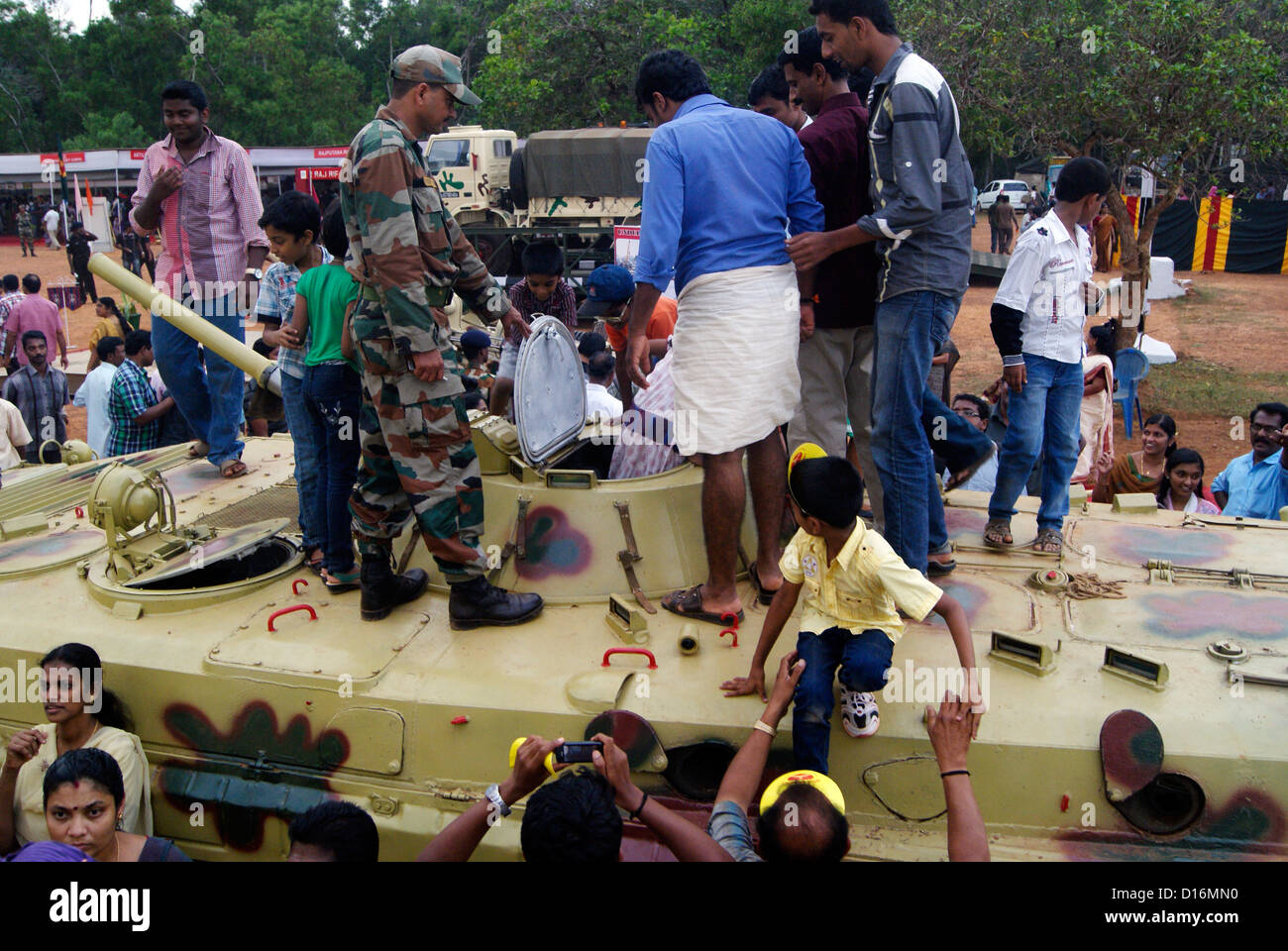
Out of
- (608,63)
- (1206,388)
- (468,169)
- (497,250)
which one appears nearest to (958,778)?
(1206,388)

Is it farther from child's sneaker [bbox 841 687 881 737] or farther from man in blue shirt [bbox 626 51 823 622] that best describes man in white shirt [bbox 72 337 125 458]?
child's sneaker [bbox 841 687 881 737]

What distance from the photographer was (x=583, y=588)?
Result: 4445 millimetres

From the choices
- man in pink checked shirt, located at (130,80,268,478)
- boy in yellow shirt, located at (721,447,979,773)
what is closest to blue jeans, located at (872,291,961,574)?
boy in yellow shirt, located at (721,447,979,773)

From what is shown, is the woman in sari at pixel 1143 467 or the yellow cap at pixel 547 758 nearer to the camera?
the yellow cap at pixel 547 758

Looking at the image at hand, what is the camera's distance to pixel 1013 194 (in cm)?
3406

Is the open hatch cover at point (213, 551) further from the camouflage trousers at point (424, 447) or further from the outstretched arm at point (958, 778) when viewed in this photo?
the outstretched arm at point (958, 778)

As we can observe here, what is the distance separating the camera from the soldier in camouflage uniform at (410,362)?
4039 mm

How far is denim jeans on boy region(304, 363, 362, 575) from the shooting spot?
4.64 metres

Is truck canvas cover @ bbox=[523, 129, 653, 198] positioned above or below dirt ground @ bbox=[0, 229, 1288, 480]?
above

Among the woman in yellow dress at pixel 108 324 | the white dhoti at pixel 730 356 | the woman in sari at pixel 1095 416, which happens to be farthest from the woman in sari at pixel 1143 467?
the woman in yellow dress at pixel 108 324

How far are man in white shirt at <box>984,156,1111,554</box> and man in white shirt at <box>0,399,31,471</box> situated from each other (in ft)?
21.7

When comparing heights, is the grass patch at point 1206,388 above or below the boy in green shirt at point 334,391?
below

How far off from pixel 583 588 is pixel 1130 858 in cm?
210

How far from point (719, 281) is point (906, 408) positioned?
85 centimetres
